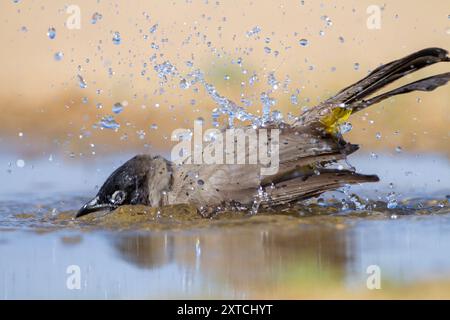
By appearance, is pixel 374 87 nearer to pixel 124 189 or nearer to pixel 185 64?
pixel 124 189

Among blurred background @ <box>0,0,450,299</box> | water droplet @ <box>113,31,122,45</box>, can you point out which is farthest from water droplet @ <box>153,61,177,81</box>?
water droplet @ <box>113,31,122,45</box>

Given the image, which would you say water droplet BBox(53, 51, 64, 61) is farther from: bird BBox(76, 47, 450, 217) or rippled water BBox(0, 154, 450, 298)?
bird BBox(76, 47, 450, 217)

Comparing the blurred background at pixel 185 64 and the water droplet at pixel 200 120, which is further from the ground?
the blurred background at pixel 185 64

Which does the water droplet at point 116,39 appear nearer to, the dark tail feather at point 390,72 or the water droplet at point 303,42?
the water droplet at point 303,42

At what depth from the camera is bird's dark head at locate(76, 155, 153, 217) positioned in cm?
804

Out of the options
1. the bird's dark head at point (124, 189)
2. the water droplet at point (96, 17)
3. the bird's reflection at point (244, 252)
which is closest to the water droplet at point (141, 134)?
the water droplet at point (96, 17)

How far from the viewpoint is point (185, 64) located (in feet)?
36.0

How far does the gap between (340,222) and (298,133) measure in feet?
2.80

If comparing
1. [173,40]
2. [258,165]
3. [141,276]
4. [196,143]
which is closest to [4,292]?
[141,276]

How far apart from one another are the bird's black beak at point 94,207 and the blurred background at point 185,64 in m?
3.05

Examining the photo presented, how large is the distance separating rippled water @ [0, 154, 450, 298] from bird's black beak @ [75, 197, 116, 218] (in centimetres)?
13

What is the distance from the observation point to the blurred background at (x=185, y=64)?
36.7ft

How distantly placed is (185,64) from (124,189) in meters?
3.13
